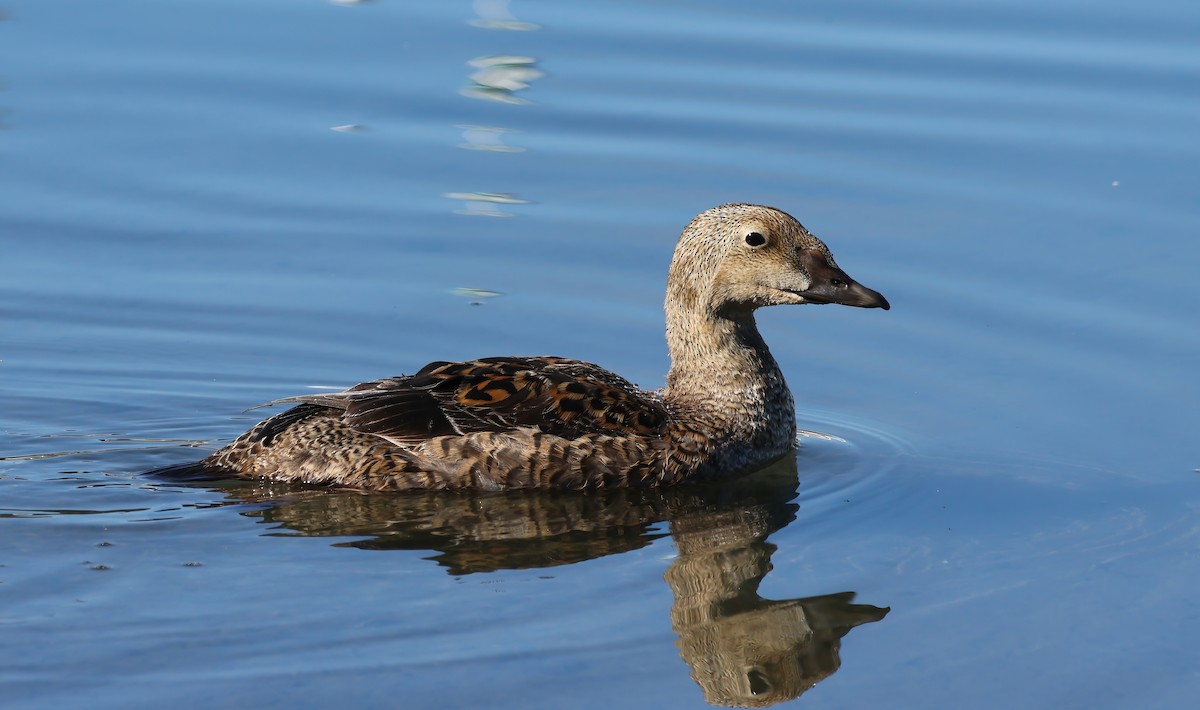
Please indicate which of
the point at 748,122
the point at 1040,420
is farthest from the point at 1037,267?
the point at 748,122

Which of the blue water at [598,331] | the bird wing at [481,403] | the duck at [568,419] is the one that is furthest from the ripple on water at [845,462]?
the bird wing at [481,403]

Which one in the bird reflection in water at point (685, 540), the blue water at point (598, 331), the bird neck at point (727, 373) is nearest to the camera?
the blue water at point (598, 331)

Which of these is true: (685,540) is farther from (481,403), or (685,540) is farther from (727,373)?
(727,373)

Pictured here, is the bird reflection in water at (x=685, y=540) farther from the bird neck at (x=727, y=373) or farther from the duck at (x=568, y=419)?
the bird neck at (x=727, y=373)

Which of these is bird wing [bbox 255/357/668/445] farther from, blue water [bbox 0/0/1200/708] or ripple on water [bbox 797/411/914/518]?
ripple on water [bbox 797/411/914/518]

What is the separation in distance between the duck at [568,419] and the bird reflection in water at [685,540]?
0.10m

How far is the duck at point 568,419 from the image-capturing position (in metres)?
9.70

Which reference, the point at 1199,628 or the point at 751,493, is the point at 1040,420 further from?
the point at 1199,628

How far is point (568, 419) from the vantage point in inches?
385

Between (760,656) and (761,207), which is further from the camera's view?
(761,207)

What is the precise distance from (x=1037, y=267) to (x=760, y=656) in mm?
4905

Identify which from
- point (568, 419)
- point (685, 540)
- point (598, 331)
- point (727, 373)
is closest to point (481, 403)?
point (568, 419)

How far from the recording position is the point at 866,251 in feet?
40.8

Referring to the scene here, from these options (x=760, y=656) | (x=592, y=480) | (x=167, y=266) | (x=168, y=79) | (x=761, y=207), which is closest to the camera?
(x=760, y=656)
